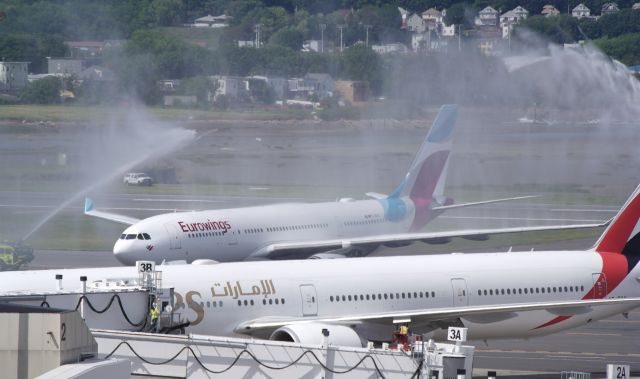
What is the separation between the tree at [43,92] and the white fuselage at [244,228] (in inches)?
1046

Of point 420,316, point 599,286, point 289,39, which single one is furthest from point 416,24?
point 420,316

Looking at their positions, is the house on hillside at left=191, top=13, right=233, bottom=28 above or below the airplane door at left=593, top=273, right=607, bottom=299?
above

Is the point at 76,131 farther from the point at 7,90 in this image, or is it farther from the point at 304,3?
the point at 304,3

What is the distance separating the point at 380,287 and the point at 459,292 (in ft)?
8.57

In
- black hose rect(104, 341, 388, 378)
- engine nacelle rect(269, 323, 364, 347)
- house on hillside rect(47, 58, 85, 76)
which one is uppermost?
house on hillside rect(47, 58, 85, 76)

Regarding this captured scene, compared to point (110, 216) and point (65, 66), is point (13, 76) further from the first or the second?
point (110, 216)

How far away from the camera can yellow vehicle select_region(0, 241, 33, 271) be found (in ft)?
203

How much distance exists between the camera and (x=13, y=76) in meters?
87.3

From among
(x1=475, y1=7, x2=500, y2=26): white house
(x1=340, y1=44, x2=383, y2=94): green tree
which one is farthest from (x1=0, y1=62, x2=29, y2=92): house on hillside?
(x1=475, y1=7, x2=500, y2=26): white house

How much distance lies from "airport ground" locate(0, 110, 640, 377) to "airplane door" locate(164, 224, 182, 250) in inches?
745

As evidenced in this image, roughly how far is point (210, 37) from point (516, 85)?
26861 mm

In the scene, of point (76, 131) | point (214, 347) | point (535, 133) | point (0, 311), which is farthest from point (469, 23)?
point (0, 311)

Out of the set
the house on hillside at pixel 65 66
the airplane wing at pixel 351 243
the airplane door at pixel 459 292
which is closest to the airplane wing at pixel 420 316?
the airplane door at pixel 459 292

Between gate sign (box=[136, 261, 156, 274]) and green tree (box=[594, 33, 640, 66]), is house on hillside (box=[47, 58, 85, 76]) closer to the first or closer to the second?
green tree (box=[594, 33, 640, 66])
